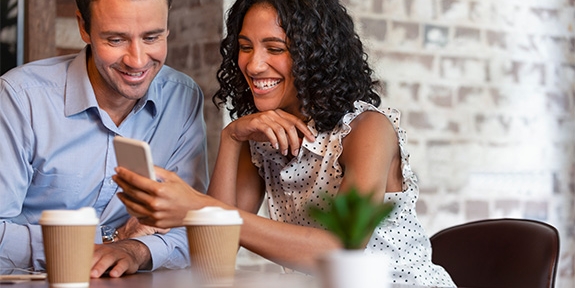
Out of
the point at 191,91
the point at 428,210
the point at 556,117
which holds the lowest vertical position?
the point at 428,210

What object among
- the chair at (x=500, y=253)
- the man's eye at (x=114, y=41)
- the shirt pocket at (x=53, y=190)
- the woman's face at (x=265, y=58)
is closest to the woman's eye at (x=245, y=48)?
the woman's face at (x=265, y=58)

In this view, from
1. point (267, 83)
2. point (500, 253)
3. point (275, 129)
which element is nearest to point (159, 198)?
point (275, 129)

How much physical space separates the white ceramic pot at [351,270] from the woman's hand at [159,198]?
66 centimetres

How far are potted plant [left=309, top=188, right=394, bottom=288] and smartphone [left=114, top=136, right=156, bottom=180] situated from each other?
54 centimetres

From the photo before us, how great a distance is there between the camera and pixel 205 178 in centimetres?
256

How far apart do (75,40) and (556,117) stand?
2.47 m

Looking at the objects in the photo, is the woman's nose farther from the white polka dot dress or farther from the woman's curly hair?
the white polka dot dress

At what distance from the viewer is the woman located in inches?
89.2

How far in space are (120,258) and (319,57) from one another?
785 mm

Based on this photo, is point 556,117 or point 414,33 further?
point 556,117

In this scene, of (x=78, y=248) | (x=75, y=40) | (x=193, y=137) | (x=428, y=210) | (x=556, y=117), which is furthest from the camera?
(x=556, y=117)

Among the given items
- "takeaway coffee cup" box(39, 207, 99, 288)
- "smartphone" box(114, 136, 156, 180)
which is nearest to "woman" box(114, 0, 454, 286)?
"smartphone" box(114, 136, 156, 180)

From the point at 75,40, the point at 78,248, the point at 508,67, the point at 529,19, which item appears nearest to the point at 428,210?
the point at 508,67

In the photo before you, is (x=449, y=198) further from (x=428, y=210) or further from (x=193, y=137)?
(x=193, y=137)
